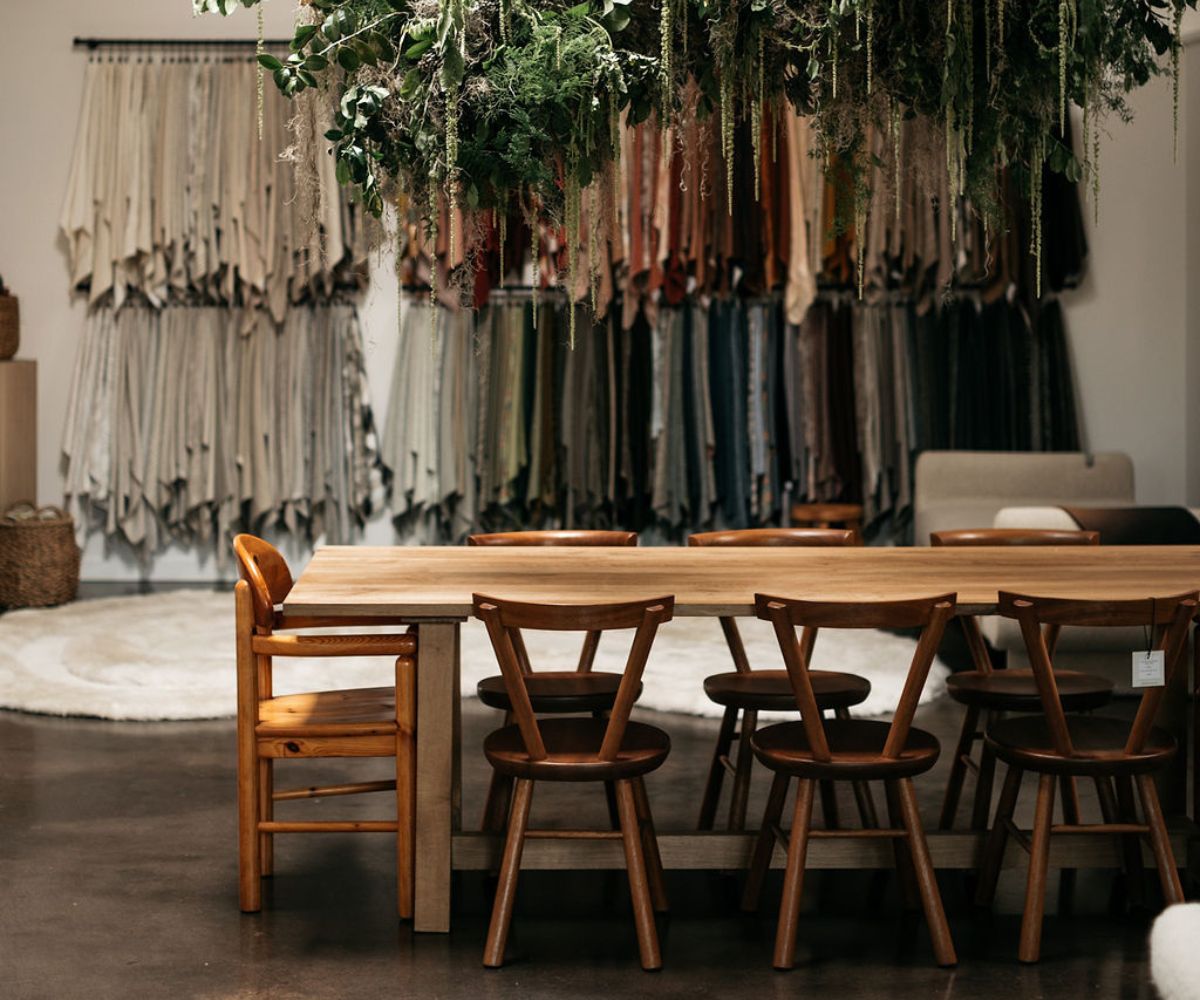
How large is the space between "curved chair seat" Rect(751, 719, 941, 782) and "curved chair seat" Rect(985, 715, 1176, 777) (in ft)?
0.59

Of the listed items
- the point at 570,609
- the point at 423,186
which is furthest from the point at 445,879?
the point at 423,186

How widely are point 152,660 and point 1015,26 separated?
4189 mm

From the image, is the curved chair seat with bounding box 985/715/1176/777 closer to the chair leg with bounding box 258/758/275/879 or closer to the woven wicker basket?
the chair leg with bounding box 258/758/275/879

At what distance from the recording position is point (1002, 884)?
3.62 metres

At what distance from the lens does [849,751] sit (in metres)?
3.23

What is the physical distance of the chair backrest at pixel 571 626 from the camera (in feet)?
10.1

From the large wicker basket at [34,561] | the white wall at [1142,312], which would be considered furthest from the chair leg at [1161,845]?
the large wicker basket at [34,561]

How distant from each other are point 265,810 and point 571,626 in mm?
1054

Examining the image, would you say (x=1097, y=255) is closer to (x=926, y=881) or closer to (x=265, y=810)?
(x=926, y=881)

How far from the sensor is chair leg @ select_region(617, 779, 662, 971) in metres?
3.14

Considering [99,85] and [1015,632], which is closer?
[1015,632]

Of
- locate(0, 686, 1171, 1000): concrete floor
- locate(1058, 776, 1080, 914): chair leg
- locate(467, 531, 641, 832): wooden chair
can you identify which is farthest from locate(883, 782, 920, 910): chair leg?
locate(467, 531, 641, 832): wooden chair

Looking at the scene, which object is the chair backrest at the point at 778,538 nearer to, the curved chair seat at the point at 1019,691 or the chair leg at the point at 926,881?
the curved chair seat at the point at 1019,691

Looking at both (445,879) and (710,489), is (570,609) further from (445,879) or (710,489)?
(710,489)
